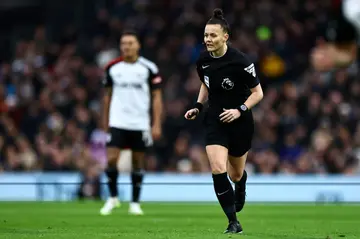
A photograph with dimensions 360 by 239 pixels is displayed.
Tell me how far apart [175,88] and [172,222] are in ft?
38.0

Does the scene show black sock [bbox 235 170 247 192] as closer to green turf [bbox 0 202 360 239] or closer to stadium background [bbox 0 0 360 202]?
green turf [bbox 0 202 360 239]

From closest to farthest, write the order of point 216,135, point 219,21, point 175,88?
1. point 216,135
2. point 219,21
3. point 175,88

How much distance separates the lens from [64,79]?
79.6 ft

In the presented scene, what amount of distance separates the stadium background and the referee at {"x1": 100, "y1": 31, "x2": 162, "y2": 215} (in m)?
5.87

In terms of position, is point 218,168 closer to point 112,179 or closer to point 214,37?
point 214,37

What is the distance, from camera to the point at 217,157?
959 cm

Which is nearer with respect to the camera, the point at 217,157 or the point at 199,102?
the point at 217,157

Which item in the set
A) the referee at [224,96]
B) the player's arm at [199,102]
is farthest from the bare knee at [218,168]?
the player's arm at [199,102]

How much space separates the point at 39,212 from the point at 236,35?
11088 mm

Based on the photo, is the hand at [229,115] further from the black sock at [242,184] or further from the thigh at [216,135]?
the black sock at [242,184]

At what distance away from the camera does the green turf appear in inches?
Result: 376

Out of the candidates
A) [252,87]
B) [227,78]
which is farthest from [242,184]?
[227,78]

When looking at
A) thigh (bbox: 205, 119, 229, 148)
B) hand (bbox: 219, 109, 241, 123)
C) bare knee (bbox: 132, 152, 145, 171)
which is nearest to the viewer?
hand (bbox: 219, 109, 241, 123)

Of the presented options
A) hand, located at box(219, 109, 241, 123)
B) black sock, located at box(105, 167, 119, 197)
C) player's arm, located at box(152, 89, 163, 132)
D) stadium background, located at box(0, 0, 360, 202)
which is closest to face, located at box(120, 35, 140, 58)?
player's arm, located at box(152, 89, 163, 132)
